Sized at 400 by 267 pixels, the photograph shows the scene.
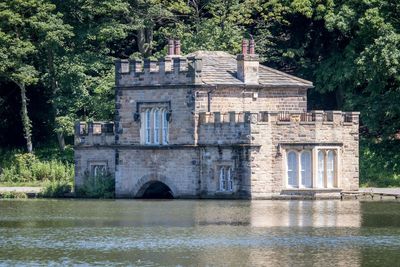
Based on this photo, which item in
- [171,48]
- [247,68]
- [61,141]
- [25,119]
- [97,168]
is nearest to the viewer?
[247,68]

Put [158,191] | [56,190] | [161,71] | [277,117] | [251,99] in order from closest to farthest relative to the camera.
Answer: [277,117], [161,71], [251,99], [158,191], [56,190]

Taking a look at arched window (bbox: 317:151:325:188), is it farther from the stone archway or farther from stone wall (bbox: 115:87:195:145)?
the stone archway

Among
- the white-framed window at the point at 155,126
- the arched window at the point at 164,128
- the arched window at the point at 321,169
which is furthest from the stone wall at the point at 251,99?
the arched window at the point at 321,169

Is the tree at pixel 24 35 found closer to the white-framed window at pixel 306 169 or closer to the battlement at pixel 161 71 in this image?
the battlement at pixel 161 71

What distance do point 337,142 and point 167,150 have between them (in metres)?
7.30

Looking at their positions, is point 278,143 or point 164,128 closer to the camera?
point 278,143

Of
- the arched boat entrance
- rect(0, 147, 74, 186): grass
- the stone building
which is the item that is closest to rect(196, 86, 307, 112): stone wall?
the stone building

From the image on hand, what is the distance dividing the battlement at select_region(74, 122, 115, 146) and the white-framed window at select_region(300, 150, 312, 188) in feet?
29.4

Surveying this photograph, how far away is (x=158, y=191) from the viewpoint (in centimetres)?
7506

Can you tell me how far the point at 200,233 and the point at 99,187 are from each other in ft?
62.4

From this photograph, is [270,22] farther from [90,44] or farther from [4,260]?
[4,260]

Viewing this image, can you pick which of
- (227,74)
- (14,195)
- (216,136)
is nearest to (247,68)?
(227,74)

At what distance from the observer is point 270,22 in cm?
9019

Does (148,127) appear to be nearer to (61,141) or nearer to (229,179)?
(229,179)
